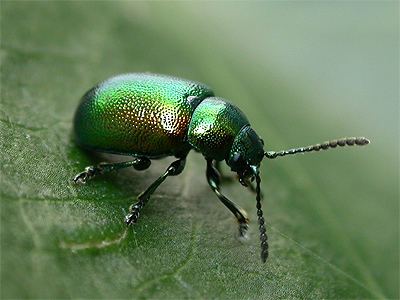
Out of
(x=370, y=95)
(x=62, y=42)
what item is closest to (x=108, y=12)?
(x=62, y=42)

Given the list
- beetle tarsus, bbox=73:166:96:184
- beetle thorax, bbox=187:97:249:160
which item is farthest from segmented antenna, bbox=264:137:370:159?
beetle tarsus, bbox=73:166:96:184

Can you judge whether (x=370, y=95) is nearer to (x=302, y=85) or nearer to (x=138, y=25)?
(x=302, y=85)

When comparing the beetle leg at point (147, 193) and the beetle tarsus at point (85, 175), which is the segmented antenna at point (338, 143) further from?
the beetle tarsus at point (85, 175)

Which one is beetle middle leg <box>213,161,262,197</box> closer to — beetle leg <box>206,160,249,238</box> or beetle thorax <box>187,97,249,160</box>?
beetle leg <box>206,160,249,238</box>

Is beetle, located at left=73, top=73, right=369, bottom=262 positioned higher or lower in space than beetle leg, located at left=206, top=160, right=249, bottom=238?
higher

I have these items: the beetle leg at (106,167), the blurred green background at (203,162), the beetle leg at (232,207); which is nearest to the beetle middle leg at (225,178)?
the blurred green background at (203,162)

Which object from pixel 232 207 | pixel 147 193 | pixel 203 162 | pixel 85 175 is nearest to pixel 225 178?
pixel 203 162

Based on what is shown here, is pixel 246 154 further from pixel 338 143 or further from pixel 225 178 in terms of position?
pixel 225 178
